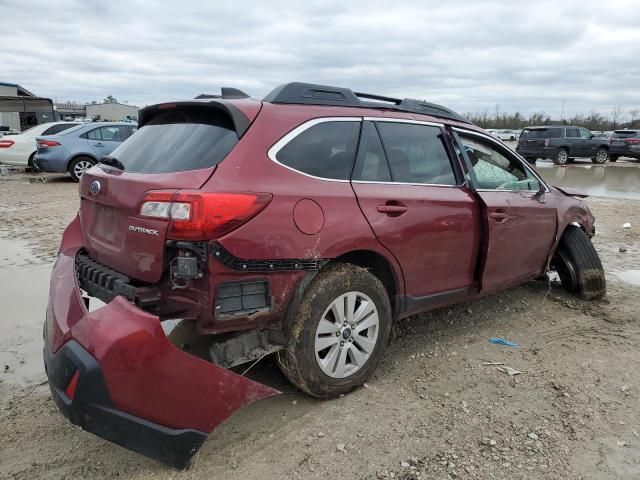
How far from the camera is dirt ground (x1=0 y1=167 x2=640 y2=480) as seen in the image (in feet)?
8.40

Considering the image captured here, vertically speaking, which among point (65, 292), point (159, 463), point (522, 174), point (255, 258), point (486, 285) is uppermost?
point (522, 174)

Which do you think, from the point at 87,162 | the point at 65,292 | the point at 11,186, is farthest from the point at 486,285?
the point at 11,186

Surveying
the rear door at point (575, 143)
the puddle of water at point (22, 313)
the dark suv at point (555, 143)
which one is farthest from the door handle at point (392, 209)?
the rear door at point (575, 143)

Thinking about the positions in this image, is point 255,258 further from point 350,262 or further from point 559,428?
point 559,428

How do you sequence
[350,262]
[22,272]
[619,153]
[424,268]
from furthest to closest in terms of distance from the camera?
[619,153], [22,272], [424,268], [350,262]

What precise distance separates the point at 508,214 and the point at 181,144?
2571 mm

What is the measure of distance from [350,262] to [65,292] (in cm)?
164

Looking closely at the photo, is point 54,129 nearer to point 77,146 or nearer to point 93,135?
point 93,135

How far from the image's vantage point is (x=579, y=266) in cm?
500

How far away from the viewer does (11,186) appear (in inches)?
514

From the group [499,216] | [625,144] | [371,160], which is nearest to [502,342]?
[499,216]

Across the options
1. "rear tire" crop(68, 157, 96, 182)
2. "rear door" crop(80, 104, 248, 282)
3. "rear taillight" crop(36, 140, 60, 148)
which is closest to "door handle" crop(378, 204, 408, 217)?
"rear door" crop(80, 104, 248, 282)

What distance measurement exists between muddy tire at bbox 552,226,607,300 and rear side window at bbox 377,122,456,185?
2005 millimetres

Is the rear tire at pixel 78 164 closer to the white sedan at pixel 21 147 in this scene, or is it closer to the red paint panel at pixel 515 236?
the white sedan at pixel 21 147
